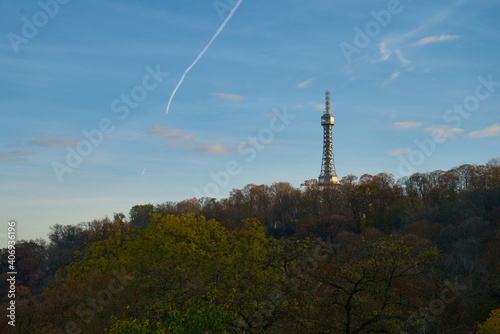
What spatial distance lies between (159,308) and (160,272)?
104 inches

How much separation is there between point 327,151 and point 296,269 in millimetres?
156345

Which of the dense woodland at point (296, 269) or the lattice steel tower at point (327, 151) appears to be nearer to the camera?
the dense woodland at point (296, 269)

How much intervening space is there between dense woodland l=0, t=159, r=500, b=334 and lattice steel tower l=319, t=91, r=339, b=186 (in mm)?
61235

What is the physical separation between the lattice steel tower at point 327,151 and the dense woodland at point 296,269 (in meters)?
61.2

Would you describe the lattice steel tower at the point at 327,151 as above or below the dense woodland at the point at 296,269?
above

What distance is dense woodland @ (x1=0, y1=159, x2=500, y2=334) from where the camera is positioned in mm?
17406

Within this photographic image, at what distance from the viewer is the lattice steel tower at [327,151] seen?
16876cm

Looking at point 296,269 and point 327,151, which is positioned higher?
point 327,151

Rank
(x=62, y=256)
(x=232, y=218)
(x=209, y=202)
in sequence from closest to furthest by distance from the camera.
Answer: (x=62, y=256), (x=232, y=218), (x=209, y=202)

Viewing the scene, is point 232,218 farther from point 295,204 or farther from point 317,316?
point 317,316

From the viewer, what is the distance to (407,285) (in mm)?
19953

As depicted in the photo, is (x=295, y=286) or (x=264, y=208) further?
(x=264, y=208)

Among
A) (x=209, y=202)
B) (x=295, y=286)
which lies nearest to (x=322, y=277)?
(x=295, y=286)

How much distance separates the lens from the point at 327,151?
173 metres
